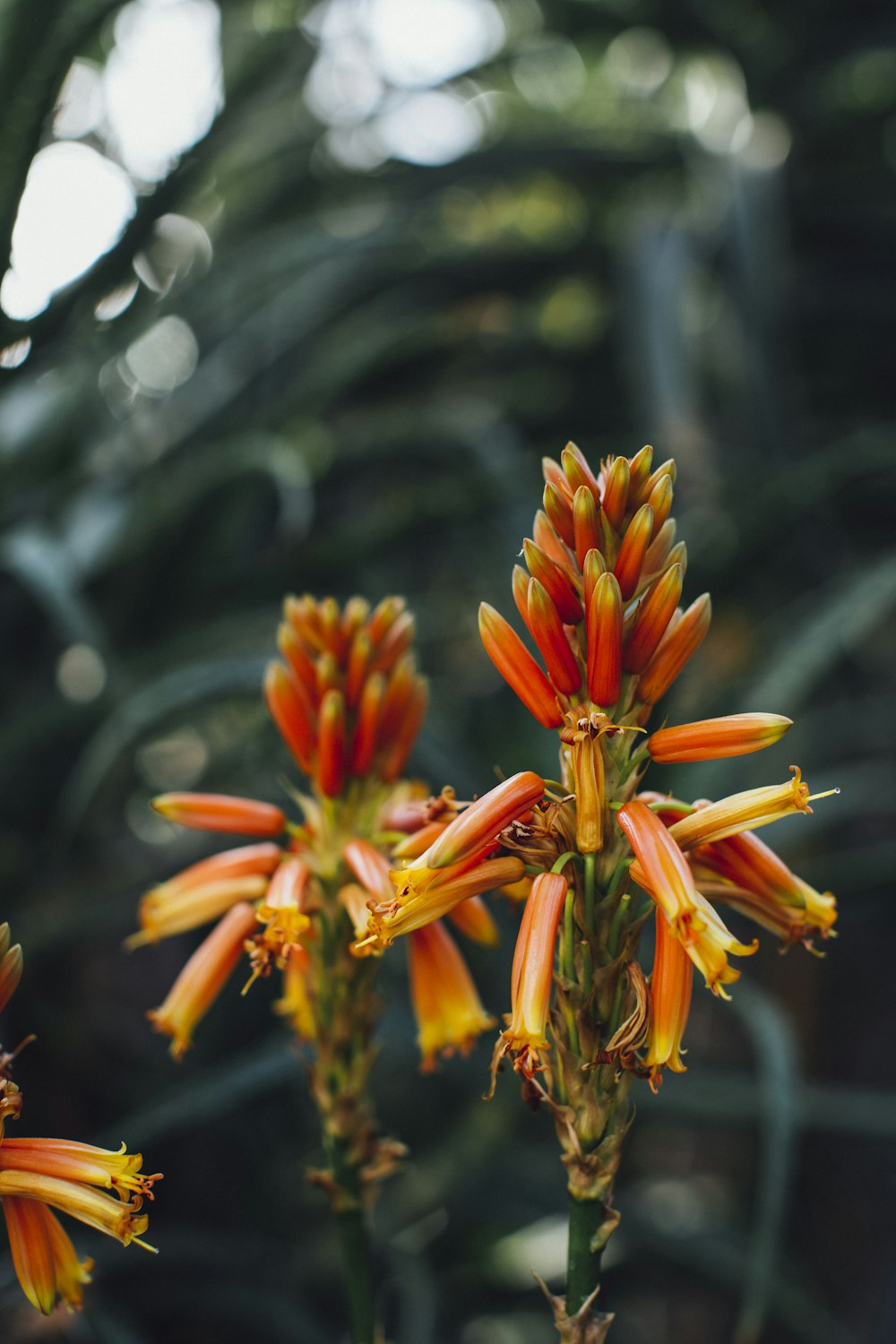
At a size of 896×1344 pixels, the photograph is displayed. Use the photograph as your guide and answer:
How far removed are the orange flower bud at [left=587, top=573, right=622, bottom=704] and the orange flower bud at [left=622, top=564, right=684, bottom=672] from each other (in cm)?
2

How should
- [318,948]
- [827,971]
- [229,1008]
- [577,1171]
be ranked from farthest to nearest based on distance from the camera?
[827,971] < [229,1008] < [318,948] < [577,1171]

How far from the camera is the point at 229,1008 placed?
176 cm

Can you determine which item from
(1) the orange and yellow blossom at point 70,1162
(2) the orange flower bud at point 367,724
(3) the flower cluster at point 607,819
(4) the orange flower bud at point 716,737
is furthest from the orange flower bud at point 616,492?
(1) the orange and yellow blossom at point 70,1162

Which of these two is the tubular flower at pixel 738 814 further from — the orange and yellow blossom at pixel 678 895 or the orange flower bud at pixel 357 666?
the orange flower bud at pixel 357 666

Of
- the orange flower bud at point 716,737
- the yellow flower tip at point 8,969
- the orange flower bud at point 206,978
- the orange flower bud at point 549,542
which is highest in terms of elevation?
the orange flower bud at point 549,542

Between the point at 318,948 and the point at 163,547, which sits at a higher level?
the point at 163,547

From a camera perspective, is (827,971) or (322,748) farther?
(827,971)

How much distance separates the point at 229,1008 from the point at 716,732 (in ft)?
4.51

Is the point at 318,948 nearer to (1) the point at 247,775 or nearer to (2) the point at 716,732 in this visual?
(2) the point at 716,732

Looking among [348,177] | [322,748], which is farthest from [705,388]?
[322,748]

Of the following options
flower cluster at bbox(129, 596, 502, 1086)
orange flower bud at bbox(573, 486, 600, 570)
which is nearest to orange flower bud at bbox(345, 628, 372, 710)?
flower cluster at bbox(129, 596, 502, 1086)

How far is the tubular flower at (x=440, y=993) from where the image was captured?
2.52 feet

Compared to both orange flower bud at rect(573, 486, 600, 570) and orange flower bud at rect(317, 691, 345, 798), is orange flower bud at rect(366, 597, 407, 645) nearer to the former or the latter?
orange flower bud at rect(317, 691, 345, 798)

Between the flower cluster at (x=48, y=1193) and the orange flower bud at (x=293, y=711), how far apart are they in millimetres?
275
